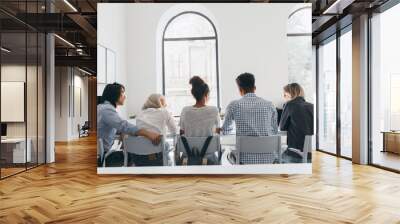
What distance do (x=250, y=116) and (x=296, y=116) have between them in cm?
79

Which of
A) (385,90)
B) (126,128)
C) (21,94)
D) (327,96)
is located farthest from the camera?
(327,96)

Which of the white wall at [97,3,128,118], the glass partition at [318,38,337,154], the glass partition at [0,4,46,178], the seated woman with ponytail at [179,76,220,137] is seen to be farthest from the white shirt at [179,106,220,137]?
the glass partition at [318,38,337,154]

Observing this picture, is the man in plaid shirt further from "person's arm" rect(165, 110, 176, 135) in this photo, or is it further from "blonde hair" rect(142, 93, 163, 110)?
"blonde hair" rect(142, 93, 163, 110)

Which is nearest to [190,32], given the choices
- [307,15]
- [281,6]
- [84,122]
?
[281,6]

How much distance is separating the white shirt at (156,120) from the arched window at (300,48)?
6.88ft

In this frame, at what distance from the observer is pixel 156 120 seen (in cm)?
600

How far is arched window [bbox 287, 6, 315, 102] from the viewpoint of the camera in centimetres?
608

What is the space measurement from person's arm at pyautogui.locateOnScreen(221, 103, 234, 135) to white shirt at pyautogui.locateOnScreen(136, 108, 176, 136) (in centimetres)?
81

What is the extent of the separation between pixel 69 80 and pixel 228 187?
38.0 ft

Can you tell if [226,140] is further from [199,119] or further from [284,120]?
[284,120]

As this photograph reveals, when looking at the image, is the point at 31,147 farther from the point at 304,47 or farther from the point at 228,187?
the point at 304,47

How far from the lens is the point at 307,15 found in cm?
615

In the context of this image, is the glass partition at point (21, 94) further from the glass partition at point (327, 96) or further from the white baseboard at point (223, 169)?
the glass partition at point (327, 96)

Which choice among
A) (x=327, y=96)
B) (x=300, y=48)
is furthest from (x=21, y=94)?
(x=327, y=96)
